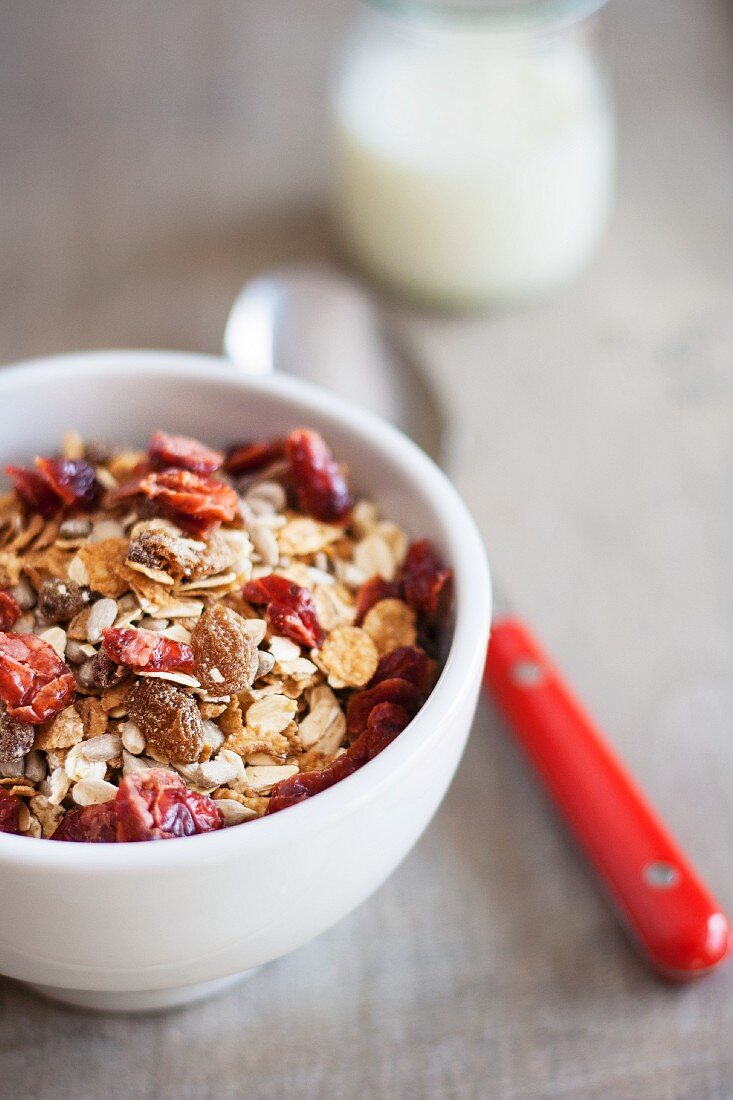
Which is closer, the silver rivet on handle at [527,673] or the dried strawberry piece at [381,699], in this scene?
the dried strawberry piece at [381,699]

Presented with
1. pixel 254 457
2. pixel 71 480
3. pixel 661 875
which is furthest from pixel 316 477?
pixel 661 875

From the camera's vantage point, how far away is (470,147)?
1.25 meters

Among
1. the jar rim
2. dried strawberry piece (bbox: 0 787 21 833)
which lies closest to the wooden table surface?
dried strawberry piece (bbox: 0 787 21 833)

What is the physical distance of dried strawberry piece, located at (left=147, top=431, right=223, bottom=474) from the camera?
29.7 inches

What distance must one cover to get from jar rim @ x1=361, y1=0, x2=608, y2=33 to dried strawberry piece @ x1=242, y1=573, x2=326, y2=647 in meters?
0.76

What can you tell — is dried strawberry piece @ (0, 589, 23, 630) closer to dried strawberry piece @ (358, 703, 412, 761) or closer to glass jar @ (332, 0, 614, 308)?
dried strawberry piece @ (358, 703, 412, 761)

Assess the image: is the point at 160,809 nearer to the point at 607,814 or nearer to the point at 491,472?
the point at 607,814

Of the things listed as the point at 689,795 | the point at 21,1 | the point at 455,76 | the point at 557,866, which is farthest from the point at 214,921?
the point at 21,1

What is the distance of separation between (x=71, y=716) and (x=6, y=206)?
0.97m

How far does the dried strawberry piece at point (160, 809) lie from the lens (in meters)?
0.58

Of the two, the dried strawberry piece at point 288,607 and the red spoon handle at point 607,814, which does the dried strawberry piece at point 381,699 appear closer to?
the dried strawberry piece at point 288,607

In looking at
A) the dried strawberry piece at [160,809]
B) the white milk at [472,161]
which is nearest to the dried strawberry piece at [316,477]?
the dried strawberry piece at [160,809]

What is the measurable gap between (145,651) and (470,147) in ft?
2.74

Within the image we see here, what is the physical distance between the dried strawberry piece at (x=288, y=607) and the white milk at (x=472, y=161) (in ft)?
2.32
